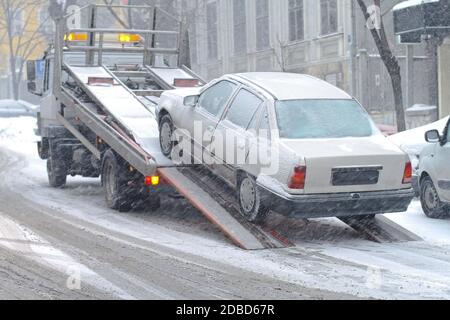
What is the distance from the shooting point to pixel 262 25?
36.6m

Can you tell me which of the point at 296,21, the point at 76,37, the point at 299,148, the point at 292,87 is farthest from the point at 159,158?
the point at 296,21

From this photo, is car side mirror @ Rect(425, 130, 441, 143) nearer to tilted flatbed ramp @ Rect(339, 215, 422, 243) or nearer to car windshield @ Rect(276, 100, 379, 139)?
car windshield @ Rect(276, 100, 379, 139)

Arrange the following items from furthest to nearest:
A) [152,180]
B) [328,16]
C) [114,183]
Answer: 1. [328,16]
2. [114,183]
3. [152,180]

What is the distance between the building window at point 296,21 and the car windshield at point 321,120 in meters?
23.3

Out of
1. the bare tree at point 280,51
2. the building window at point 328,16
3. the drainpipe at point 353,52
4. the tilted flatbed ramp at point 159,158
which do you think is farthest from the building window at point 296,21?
the tilted flatbed ramp at point 159,158

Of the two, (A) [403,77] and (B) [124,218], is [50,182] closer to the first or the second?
(B) [124,218]

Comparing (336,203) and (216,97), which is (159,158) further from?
(336,203)

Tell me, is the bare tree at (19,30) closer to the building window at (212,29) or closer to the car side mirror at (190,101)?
the building window at (212,29)

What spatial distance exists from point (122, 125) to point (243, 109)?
230cm

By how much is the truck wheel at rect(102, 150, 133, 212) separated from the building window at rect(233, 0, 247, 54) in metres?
27.1

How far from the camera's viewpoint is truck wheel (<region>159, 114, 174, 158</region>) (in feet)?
36.0

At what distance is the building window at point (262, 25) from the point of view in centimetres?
3606

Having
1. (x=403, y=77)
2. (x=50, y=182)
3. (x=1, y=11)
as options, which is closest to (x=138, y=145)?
(x=50, y=182)

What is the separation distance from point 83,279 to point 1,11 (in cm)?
4991
